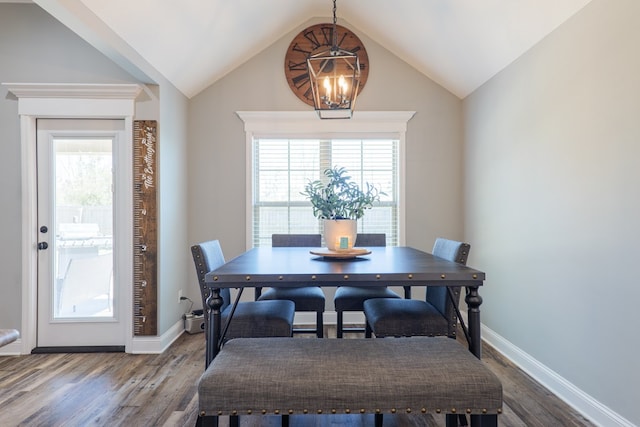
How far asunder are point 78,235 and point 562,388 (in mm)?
3760

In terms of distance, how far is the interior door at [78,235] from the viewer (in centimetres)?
309

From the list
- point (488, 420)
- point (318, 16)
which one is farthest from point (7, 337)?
point (318, 16)

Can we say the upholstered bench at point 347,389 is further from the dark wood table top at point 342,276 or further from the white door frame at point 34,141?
the white door frame at point 34,141

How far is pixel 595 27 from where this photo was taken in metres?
2.01

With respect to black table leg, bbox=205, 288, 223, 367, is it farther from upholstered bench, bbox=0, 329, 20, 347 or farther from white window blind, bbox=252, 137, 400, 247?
white window blind, bbox=252, 137, 400, 247

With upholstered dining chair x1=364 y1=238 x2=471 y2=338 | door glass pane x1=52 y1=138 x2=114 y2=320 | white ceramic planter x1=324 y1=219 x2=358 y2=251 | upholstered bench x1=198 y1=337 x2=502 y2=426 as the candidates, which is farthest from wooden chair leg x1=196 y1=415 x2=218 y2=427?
door glass pane x1=52 y1=138 x2=114 y2=320

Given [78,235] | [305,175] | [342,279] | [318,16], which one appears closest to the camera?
[342,279]

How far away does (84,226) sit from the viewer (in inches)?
123

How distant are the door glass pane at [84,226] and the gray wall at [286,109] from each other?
Answer: 0.81 m

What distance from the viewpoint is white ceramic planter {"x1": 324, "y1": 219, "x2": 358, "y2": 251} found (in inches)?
87.4

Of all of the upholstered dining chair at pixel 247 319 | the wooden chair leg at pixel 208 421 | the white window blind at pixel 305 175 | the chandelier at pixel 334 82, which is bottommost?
the wooden chair leg at pixel 208 421

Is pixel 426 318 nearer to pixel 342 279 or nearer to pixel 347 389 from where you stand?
pixel 342 279

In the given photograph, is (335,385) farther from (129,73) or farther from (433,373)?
(129,73)

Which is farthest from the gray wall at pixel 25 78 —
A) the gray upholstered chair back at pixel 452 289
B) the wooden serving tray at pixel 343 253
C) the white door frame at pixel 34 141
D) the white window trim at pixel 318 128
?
the gray upholstered chair back at pixel 452 289
